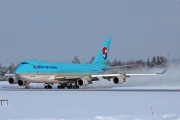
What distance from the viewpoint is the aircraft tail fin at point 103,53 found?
7819cm

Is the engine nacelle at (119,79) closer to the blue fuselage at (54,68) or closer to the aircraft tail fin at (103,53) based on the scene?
the blue fuselage at (54,68)

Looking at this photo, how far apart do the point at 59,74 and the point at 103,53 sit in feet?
39.1

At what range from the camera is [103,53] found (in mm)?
78875

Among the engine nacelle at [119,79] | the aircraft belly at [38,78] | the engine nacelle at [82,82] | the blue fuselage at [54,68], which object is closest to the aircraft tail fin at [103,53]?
the blue fuselage at [54,68]

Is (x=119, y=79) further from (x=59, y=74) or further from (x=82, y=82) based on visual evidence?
(x=59, y=74)

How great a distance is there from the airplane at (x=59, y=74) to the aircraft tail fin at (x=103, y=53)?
1110 millimetres

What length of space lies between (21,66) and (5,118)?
41449 mm

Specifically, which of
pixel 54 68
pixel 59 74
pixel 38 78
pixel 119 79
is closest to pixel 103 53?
pixel 59 74

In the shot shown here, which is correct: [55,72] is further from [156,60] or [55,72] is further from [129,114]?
[156,60]

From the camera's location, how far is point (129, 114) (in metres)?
26.9

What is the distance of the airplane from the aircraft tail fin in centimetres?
111

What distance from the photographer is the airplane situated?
2594 inches

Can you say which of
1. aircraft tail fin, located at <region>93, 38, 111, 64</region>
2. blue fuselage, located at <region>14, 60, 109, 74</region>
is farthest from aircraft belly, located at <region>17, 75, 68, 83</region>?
aircraft tail fin, located at <region>93, 38, 111, 64</region>

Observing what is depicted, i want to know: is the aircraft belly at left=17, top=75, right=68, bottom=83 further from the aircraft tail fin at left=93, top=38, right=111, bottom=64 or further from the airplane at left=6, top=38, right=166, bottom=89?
the aircraft tail fin at left=93, top=38, right=111, bottom=64
